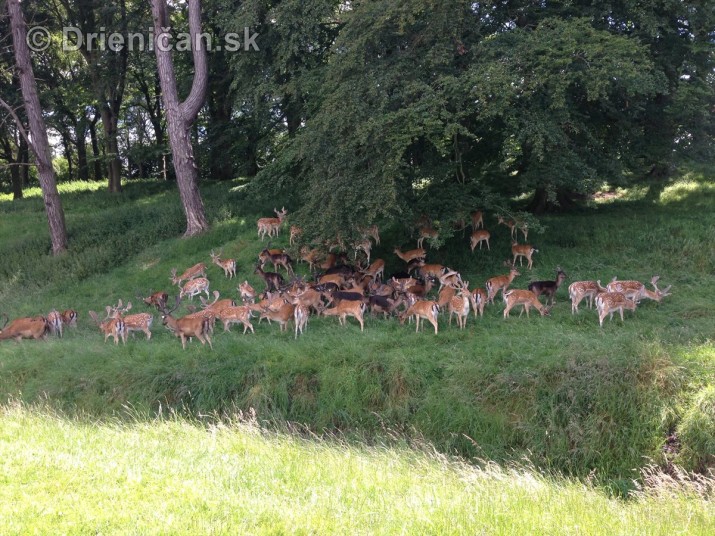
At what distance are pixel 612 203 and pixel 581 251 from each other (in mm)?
4282

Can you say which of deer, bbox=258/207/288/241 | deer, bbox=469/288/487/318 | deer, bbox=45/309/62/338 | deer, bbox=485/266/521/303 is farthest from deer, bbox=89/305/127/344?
deer, bbox=485/266/521/303

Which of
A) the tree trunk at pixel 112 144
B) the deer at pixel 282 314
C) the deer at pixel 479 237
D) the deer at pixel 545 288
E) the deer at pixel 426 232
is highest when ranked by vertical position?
the tree trunk at pixel 112 144

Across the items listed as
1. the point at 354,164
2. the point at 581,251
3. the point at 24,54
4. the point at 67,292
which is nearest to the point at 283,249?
the point at 354,164

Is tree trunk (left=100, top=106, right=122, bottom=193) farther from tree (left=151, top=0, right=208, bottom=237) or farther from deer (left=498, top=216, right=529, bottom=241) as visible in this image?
deer (left=498, top=216, right=529, bottom=241)

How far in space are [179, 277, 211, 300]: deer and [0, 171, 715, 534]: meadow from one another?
1.88 feet

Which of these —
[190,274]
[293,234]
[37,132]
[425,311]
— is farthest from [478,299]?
[37,132]

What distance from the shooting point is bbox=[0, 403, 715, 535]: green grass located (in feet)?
14.7

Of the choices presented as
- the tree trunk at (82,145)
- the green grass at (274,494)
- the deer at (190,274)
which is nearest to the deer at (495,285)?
the green grass at (274,494)

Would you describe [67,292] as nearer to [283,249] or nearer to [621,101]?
[283,249]

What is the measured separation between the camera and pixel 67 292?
15.7 metres

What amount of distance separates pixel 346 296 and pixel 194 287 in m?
4.14

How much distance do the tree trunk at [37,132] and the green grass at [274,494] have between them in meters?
13.4

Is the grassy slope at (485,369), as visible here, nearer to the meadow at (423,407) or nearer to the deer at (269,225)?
the meadow at (423,407)

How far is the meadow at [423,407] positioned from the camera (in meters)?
5.16
